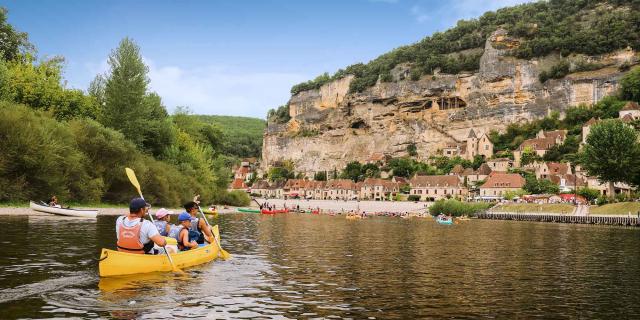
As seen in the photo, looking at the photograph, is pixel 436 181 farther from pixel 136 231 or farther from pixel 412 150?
pixel 136 231

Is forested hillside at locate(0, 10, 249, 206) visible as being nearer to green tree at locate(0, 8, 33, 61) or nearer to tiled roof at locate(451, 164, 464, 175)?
green tree at locate(0, 8, 33, 61)

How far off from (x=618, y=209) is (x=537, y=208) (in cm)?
1307

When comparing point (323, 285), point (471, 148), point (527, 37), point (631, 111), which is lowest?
point (323, 285)

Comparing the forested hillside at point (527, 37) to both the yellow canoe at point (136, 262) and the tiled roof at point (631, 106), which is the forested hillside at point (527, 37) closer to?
the tiled roof at point (631, 106)

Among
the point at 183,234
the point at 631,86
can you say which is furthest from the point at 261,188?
the point at 183,234

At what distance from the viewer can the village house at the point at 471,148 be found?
405 feet

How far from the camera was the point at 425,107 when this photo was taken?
147 metres

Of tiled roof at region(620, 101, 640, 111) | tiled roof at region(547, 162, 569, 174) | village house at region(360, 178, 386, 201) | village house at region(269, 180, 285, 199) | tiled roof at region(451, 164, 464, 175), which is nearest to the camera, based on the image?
tiled roof at region(547, 162, 569, 174)

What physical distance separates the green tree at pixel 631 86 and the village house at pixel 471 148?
94.6 ft

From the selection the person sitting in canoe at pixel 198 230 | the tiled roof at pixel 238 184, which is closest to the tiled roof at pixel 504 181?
the person sitting in canoe at pixel 198 230

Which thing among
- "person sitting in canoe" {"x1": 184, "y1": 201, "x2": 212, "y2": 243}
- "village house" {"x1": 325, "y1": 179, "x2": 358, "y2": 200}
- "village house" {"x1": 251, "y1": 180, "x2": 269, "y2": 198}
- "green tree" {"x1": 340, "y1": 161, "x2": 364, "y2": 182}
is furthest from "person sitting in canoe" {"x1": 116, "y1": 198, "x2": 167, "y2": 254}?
"village house" {"x1": 251, "y1": 180, "x2": 269, "y2": 198}

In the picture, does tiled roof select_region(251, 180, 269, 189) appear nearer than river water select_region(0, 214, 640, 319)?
No

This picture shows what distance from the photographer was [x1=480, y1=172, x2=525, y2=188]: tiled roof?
321ft

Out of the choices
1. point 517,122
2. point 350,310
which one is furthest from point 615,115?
point 350,310
